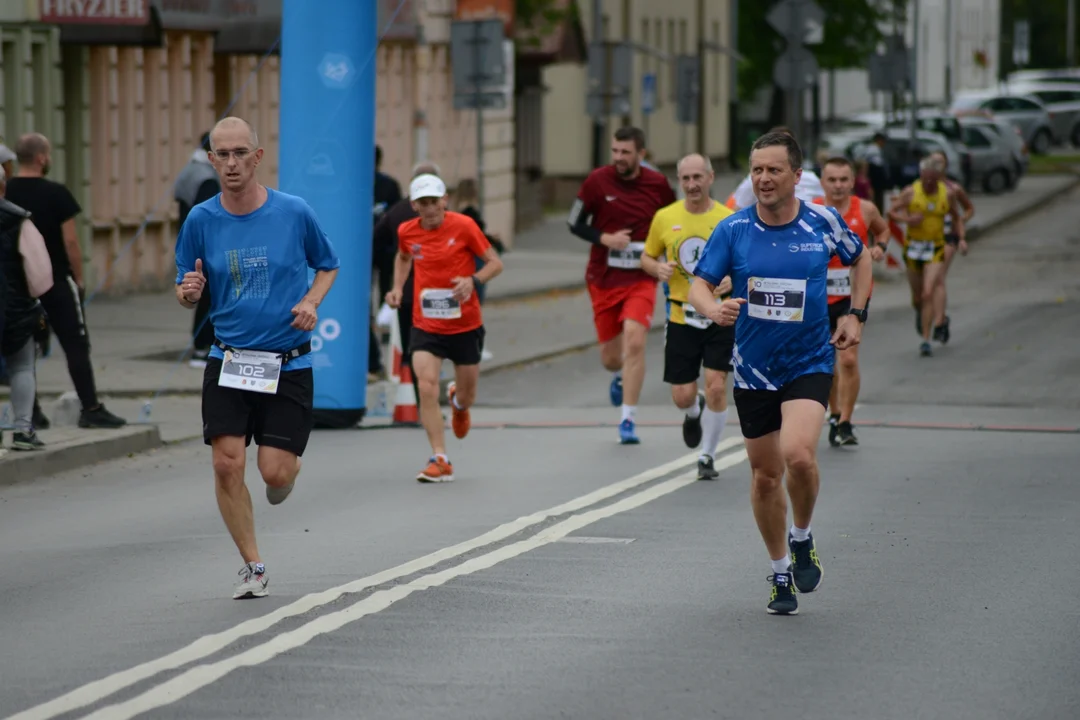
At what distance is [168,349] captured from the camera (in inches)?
776

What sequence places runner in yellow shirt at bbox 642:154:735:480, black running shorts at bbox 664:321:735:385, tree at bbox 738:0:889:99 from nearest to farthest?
runner in yellow shirt at bbox 642:154:735:480
black running shorts at bbox 664:321:735:385
tree at bbox 738:0:889:99

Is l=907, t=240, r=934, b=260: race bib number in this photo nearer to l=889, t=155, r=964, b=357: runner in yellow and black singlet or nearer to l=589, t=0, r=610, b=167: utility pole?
l=889, t=155, r=964, b=357: runner in yellow and black singlet

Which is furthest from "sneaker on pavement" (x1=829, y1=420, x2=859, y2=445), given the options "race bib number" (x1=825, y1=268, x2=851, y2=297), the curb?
the curb

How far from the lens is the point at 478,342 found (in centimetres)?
1297

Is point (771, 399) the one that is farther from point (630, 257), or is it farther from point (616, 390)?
point (616, 390)

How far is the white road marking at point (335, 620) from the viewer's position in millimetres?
6590

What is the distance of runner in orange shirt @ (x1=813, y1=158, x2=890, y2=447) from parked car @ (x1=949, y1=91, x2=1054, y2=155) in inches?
2184

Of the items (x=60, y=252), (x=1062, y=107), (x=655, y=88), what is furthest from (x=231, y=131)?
(x=1062, y=107)

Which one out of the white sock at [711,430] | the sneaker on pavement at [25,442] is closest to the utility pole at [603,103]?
the sneaker on pavement at [25,442]

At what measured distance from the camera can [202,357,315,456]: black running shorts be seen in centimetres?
832

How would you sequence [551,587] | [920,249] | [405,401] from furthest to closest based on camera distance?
[920,249]
[405,401]
[551,587]

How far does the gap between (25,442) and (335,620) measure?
5.67 metres

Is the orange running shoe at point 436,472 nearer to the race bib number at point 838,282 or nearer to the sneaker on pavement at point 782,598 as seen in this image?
the race bib number at point 838,282

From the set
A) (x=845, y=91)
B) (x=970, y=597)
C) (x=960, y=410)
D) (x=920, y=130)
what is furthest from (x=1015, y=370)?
(x=845, y=91)
